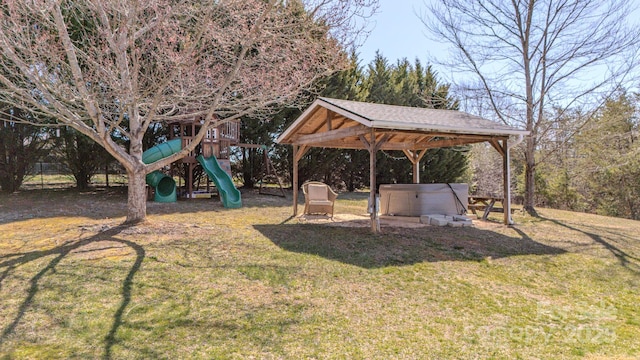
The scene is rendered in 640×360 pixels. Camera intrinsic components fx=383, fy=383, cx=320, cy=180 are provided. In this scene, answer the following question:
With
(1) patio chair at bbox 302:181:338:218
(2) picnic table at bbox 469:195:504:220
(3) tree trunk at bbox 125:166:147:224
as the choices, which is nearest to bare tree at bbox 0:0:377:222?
(3) tree trunk at bbox 125:166:147:224

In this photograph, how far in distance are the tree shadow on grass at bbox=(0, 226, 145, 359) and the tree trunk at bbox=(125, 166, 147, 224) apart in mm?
354

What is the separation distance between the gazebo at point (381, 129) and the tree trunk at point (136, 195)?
3.71 m

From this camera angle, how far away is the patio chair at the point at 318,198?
952cm

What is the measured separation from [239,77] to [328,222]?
3.70m

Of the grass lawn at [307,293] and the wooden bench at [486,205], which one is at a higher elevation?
the wooden bench at [486,205]

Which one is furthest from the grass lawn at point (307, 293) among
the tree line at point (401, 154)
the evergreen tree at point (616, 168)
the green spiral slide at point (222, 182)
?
the evergreen tree at point (616, 168)

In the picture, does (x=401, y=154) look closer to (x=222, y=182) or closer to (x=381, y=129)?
(x=222, y=182)

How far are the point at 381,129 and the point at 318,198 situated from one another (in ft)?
Result: 10.1

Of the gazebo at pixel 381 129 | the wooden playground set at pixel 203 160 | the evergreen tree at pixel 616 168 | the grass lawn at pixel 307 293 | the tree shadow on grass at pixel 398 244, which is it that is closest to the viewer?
the grass lawn at pixel 307 293

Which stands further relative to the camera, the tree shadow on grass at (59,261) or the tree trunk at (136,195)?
the tree trunk at (136,195)

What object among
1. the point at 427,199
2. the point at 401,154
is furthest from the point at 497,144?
the point at 401,154

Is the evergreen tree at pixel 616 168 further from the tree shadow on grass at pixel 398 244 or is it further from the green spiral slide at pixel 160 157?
the green spiral slide at pixel 160 157

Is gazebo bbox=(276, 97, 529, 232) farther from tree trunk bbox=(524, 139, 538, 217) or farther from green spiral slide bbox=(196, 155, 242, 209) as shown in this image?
tree trunk bbox=(524, 139, 538, 217)

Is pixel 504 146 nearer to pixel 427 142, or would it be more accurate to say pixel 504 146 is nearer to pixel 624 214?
pixel 427 142
